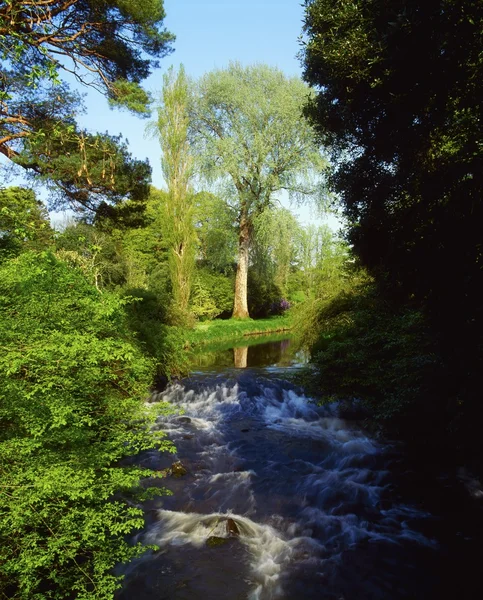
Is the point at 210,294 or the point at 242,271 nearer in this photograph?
the point at 242,271

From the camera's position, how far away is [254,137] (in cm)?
2475

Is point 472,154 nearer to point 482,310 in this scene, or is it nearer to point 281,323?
point 482,310

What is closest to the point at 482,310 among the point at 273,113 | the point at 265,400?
the point at 265,400

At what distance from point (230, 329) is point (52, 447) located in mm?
20290

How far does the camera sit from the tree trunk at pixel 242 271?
26.0 metres

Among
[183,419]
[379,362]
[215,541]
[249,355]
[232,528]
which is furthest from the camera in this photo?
[249,355]

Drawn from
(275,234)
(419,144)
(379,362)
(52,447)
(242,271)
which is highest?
(275,234)

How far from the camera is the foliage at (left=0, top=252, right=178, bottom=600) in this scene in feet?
10.0

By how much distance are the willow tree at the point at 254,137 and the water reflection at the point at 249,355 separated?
8.42 metres

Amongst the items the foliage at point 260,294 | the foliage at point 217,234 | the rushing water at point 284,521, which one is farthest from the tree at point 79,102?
the foliage at point 260,294

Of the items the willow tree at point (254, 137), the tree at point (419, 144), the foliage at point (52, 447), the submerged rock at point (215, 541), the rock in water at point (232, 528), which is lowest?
the submerged rock at point (215, 541)

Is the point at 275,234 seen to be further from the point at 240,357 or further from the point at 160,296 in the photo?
the point at 160,296

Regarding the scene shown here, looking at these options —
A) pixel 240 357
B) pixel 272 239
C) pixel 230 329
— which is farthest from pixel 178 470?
pixel 272 239

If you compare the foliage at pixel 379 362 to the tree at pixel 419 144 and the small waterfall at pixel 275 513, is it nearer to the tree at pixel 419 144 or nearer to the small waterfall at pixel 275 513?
the tree at pixel 419 144
